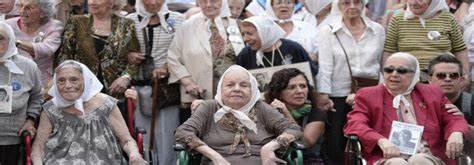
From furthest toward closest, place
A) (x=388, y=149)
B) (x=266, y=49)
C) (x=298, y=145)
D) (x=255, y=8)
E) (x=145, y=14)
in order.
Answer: (x=255, y=8)
(x=145, y=14)
(x=266, y=49)
(x=298, y=145)
(x=388, y=149)

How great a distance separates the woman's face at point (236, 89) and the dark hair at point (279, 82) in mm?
469

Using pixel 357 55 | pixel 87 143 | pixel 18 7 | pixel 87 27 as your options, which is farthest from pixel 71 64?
pixel 357 55

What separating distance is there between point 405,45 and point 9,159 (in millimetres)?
3149

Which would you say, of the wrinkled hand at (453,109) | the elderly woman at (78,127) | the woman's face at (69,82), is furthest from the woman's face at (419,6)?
the woman's face at (69,82)

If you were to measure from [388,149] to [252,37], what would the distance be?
1711 mm

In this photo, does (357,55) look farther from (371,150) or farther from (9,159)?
(9,159)

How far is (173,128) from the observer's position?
886 centimetres

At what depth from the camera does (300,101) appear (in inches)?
313

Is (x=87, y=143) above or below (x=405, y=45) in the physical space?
below

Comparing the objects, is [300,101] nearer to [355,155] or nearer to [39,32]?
[355,155]

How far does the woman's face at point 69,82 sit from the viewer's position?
743 cm

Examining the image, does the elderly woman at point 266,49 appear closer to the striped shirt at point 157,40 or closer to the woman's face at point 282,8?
the woman's face at point 282,8

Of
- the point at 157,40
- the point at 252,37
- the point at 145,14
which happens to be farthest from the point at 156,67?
the point at 252,37

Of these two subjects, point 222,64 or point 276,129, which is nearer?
point 276,129
